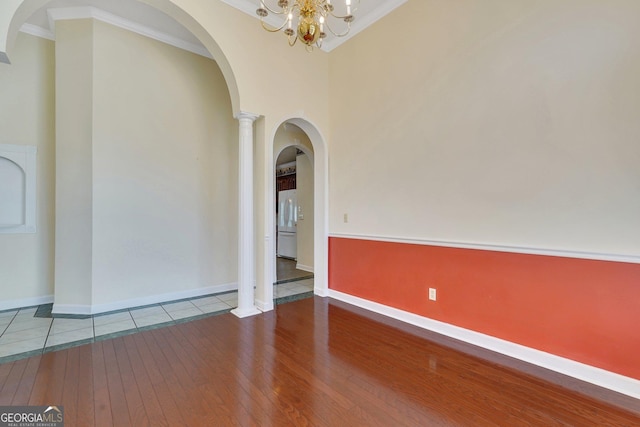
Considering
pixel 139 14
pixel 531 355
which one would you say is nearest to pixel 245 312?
pixel 531 355

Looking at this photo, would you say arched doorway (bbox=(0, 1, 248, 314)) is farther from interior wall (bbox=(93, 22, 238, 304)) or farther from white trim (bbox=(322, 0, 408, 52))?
white trim (bbox=(322, 0, 408, 52))

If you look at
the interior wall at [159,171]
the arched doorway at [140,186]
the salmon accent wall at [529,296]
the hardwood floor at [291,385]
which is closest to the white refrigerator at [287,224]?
the interior wall at [159,171]

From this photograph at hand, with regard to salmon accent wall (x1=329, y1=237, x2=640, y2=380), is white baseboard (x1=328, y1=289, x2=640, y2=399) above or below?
below

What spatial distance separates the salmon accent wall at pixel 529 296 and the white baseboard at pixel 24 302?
4.43 metres

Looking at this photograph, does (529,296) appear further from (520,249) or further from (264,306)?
(264,306)

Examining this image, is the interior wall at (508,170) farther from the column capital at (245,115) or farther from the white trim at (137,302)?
the white trim at (137,302)

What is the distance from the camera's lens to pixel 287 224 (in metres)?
7.52

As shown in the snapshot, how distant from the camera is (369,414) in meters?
1.82

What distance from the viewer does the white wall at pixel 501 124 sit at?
2.05 meters

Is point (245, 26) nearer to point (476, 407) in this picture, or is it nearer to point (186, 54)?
point (186, 54)

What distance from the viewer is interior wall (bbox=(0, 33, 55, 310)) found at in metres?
3.61

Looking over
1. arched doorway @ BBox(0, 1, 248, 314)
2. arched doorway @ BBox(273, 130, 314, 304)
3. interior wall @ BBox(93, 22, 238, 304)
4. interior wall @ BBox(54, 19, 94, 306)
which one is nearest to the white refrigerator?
arched doorway @ BBox(273, 130, 314, 304)

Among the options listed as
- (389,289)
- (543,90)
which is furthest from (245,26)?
(389,289)

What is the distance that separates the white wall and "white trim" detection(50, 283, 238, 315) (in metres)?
2.38
